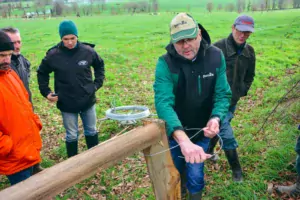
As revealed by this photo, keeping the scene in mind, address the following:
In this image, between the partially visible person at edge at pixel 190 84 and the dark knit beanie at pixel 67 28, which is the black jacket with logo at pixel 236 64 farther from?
the dark knit beanie at pixel 67 28

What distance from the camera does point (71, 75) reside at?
4605 mm

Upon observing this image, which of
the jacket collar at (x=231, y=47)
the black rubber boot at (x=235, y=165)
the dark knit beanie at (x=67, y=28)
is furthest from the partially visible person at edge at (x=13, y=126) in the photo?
the jacket collar at (x=231, y=47)

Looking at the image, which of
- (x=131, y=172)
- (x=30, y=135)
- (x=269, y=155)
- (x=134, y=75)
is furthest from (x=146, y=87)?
(x=30, y=135)

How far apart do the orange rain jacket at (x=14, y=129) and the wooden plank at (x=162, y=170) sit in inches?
53.9

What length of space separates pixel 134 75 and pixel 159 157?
28.8ft

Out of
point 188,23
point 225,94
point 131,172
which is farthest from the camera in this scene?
point 131,172

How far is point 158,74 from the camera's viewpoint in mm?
2879

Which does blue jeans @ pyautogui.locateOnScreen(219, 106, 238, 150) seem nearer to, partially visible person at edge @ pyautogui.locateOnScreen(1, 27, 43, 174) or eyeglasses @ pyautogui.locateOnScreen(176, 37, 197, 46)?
eyeglasses @ pyautogui.locateOnScreen(176, 37, 197, 46)

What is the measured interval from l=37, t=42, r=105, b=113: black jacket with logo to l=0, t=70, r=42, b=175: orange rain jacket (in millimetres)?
1311

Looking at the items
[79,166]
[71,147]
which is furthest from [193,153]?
[71,147]

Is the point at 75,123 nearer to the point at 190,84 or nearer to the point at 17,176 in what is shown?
the point at 17,176

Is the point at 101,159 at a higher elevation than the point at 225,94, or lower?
lower

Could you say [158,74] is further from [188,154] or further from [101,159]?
[101,159]

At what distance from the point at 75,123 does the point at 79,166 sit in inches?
114
